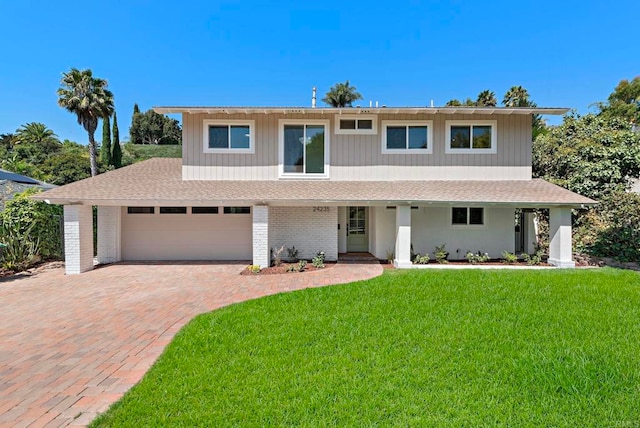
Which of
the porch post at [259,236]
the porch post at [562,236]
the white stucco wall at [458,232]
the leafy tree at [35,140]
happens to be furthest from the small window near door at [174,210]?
the leafy tree at [35,140]

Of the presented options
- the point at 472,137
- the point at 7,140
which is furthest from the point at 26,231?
the point at 7,140

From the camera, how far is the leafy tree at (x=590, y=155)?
536 inches

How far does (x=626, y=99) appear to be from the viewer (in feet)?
123

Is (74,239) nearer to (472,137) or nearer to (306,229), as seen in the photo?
(306,229)

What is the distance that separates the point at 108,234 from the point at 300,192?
293 inches

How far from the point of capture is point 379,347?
442 cm

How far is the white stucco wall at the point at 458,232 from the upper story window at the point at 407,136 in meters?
2.30

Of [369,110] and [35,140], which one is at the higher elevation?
[35,140]

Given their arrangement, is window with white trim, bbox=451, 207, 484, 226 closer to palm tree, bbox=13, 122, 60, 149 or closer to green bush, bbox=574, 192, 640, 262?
green bush, bbox=574, 192, 640, 262

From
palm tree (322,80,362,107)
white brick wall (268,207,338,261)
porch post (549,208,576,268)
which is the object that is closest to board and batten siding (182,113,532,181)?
white brick wall (268,207,338,261)

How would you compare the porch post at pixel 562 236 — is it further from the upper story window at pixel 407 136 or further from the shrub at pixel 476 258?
the upper story window at pixel 407 136

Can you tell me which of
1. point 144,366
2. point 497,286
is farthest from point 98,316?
point 497,286

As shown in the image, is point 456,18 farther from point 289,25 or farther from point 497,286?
point 497,286

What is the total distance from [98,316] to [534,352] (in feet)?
24.1
